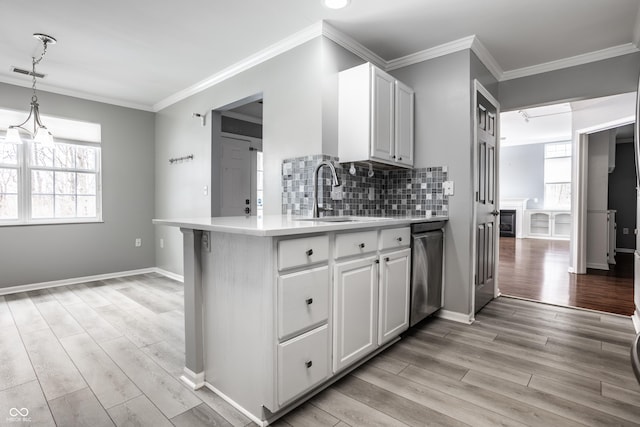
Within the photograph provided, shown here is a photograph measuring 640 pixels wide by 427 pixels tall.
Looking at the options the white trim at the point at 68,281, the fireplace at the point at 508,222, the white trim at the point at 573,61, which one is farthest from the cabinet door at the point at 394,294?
the fireplace at the point at 508,222

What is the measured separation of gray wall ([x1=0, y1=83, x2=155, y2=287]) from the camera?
3977mm

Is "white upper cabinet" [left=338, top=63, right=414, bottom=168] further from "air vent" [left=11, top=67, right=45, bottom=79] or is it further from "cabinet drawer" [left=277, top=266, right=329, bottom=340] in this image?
"air vent" [left=11, top=67, right=45, bottom=79]

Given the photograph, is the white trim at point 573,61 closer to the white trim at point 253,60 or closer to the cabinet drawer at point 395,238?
the white trim at point 253,60

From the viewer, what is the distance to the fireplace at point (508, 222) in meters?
9.51

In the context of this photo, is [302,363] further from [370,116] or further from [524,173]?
[524,173]

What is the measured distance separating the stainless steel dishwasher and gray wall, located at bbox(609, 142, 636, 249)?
262 inches

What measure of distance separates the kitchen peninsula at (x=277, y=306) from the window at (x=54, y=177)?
331 centimetres

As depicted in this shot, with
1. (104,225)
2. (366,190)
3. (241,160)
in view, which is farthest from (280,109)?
(104,225)

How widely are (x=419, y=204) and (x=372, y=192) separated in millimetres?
467

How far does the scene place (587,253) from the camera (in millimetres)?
5238

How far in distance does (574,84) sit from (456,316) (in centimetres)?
253

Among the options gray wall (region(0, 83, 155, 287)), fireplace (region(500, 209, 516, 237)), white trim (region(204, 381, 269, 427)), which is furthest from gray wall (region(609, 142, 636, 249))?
gray wall (region(0, 83, 155, 287))

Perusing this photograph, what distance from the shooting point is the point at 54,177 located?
14.2 feet

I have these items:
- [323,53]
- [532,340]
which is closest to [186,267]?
[323,53]
